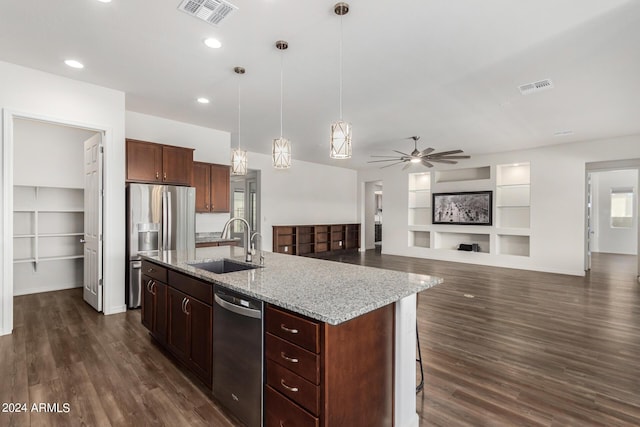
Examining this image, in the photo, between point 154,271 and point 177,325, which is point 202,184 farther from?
point 177,325

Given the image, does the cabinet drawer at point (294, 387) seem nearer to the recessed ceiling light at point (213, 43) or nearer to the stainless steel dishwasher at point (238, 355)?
the stainless steel dishwasher at point (238, 355)

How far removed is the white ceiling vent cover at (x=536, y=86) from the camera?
11.9 ft

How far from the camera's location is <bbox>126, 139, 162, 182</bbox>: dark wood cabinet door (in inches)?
169

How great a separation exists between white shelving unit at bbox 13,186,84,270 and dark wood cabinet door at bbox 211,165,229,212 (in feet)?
7.09

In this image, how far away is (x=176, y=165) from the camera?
4.78 m

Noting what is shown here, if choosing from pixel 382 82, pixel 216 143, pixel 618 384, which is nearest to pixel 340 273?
pixel 618 384

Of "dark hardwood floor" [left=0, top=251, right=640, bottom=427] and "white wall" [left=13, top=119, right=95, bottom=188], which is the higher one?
"white wall" [left=13, top=119, right=95, bottom=188]

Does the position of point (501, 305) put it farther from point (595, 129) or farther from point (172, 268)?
point (172, 268)

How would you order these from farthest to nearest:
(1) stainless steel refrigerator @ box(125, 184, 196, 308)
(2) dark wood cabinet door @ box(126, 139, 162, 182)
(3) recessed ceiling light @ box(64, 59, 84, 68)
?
(2) dark wood cabinet door @ box(126, 139, 162, 182)
(1) stainless steel refrigerator @ box(125, 184, 196, 308)
(3) recessed ceiling light @ box(64, 59, 84, 68)

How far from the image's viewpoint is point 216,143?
5.92 meters

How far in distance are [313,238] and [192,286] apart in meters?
6.85

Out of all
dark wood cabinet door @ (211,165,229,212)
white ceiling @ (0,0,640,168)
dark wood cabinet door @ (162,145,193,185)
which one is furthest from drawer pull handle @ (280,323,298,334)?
dark wood cabinet door @ (211,165,229,212)

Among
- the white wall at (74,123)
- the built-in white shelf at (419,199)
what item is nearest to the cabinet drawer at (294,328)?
the white wall at (74,123)

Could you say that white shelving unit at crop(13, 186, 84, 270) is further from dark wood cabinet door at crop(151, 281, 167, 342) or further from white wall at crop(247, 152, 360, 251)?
white wall at crop(247, 152, 360, 251)
